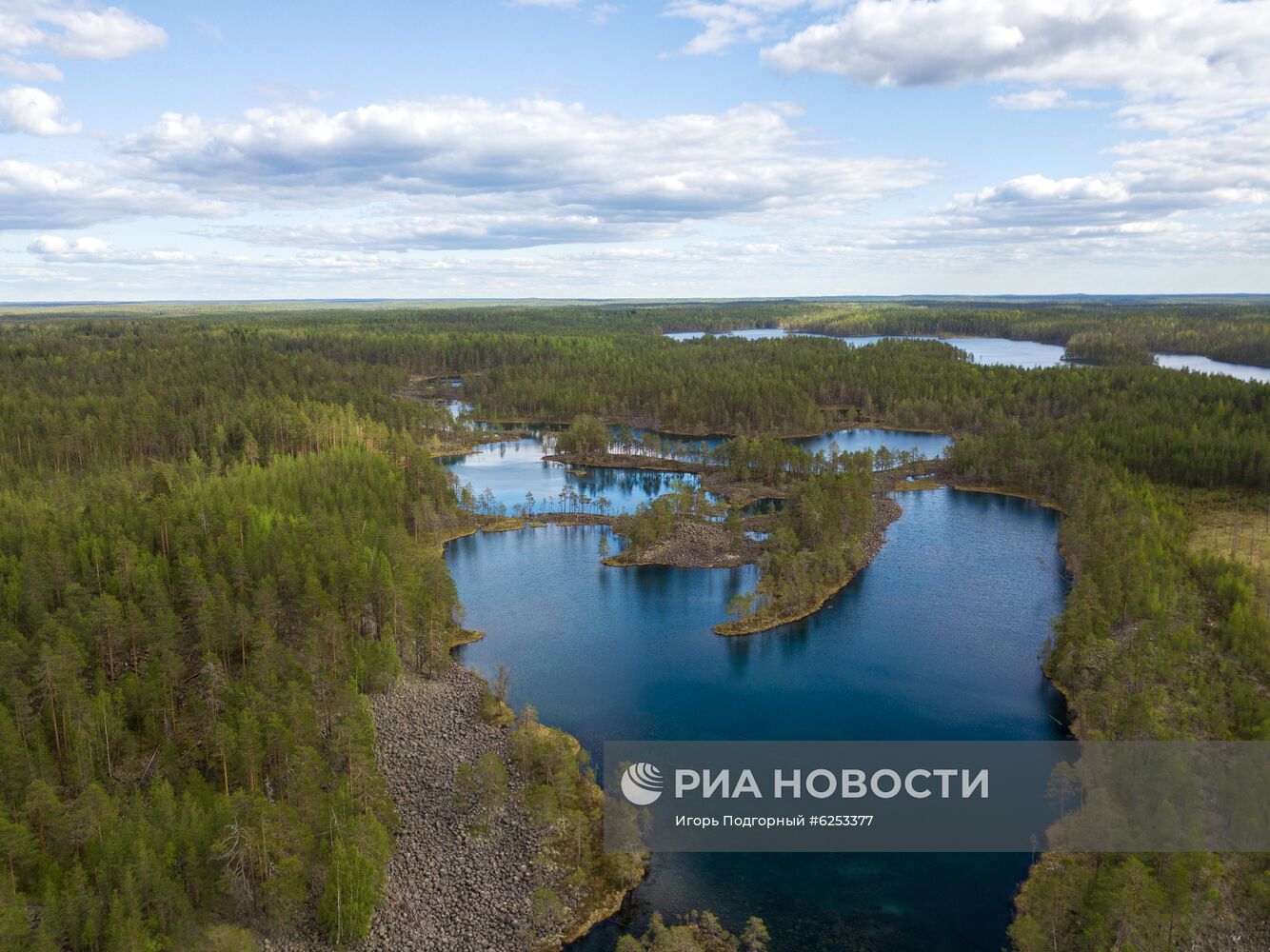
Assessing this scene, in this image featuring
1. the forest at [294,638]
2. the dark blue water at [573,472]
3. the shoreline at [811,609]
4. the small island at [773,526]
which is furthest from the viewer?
the dark blue water at [573,472]

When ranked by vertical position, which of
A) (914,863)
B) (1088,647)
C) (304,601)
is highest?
(304,601)

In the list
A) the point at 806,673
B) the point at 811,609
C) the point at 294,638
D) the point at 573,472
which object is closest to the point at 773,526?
the point at 811,609

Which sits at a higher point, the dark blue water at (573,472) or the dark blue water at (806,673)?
the dark blue water at (573,472)

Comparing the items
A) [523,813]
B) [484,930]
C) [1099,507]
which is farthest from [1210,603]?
[484,930]

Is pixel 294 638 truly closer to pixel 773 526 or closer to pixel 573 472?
pixel 773 526

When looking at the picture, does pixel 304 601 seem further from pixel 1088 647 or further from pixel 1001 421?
pixel 1001 421

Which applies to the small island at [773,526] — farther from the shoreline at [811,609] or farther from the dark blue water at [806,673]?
the dark blue water at [806,673]

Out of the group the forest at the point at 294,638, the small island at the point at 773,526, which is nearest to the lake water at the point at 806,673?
the small island at the point at 773,526
